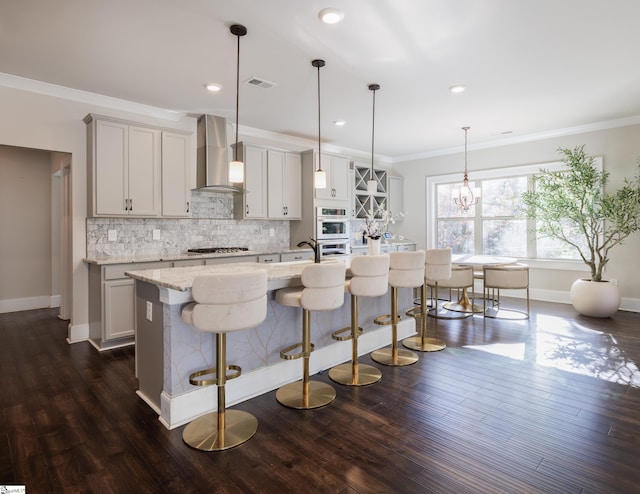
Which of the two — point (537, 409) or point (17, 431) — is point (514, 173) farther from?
point (17, 431)

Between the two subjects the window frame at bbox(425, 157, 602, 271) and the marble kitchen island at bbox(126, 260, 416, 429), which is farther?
the window frame at bbox(425, 157, 602, 271)

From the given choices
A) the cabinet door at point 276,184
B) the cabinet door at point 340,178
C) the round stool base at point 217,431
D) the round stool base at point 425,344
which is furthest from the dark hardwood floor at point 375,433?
the cabinet door at point 340,178

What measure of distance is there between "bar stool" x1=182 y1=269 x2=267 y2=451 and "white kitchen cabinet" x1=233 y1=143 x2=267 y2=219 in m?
3.19

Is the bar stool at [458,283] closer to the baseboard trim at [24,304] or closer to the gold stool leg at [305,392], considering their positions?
the gold stool leg at [305,392]

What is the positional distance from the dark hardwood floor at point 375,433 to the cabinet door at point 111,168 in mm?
1626

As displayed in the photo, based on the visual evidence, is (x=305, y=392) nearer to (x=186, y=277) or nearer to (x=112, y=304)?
(x=186, y=277)

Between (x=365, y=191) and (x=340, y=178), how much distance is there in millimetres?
873

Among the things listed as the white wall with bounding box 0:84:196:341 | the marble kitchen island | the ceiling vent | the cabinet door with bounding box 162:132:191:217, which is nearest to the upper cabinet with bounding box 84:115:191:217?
the cabinet door with bounding box 162:132:191:217

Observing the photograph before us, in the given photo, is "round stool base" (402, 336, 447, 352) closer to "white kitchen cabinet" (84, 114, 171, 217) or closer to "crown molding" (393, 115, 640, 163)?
"white kitchen cabinet" (84, 114, 171, 217)

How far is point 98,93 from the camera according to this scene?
159 inches

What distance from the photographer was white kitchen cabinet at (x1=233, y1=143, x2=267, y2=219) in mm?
5207

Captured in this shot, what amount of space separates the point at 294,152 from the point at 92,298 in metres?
3.49

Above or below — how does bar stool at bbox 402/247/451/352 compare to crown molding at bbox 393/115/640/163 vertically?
below

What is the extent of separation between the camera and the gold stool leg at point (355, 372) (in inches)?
117
